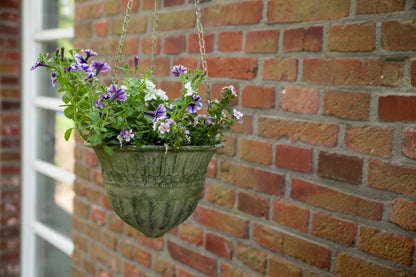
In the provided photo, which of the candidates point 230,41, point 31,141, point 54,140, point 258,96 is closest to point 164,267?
point 258,96

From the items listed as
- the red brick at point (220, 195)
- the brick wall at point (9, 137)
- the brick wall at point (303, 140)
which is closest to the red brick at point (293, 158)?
the brick wall at point (303, 140)

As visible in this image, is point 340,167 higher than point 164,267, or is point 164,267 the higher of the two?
point 340,167

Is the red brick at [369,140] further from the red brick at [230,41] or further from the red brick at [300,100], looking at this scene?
the red brick at [230,41]

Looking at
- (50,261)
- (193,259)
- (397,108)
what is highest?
(397,108)

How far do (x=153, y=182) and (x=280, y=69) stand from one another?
0.55 meters

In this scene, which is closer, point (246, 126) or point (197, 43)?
point (246, 126)

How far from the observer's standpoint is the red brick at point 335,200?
1074 millimetres

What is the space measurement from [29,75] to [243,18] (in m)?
1.85

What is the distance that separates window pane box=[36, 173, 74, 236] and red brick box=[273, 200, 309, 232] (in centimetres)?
154

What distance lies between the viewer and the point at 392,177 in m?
1.03

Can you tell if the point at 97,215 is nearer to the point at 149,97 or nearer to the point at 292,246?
the point at 292,246

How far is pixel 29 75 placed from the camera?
2732 millimetres

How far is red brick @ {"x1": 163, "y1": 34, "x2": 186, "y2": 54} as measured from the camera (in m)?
1.56

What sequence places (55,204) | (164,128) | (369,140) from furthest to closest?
(55,204) → (369,140) → (164,128)
